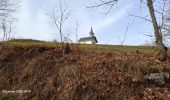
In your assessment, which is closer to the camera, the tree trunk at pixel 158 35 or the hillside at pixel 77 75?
the hillside at pixel 77 75

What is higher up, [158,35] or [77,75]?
[158,35]

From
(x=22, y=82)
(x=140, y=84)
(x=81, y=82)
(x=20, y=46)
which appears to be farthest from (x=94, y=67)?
(x=20, y=46)

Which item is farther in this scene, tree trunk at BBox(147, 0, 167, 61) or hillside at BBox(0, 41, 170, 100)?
tree trunk at BBox(147, 0, 167, 61)

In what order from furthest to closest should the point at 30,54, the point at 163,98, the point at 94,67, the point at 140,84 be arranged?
the point at 30,54, the point at 94,67, the point at 140,84, the point at 163,98

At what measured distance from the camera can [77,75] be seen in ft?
38.7

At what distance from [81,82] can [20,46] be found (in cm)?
452

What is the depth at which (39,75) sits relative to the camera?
1249 cm

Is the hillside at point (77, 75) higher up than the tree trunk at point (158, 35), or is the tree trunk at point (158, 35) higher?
the tree trunk at point (158, 35)

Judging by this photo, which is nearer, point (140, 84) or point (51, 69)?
point (140, 84)

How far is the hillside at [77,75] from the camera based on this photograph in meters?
10.8

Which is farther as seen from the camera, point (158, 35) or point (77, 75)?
point (158, 35)

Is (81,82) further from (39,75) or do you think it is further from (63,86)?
(39,75)

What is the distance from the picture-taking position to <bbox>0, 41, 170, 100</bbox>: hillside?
1084 cm

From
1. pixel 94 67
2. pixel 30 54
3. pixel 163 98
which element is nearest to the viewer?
pixel 163 98
